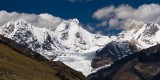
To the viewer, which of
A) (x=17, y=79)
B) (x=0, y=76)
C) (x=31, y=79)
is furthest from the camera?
(x=31, y=79)

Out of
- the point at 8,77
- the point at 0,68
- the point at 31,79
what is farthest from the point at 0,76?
the point at 31,79

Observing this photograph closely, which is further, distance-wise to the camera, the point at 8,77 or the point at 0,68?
the point at 0,68

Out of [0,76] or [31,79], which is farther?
[31,79]

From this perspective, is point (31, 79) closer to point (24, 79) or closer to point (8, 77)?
point (24, 79)

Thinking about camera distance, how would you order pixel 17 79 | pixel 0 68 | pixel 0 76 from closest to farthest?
pixel 0 76
pixel 17 79
pixel 0 68

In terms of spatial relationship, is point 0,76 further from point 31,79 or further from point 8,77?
point 31,79

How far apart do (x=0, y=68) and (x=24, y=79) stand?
7.79 meters

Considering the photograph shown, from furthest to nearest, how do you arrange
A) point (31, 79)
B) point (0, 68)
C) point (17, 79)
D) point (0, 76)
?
1. point (31, 79)
2. point (0, 68)
3. point (17, 79)
4. point (0, 76)

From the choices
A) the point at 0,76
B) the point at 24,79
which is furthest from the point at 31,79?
the point at 0,76

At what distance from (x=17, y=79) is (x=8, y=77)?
168 inches

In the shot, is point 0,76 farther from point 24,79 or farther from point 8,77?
point 24,79

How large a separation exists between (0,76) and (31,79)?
2877 centimetres

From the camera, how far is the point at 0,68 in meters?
131

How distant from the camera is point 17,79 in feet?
400
